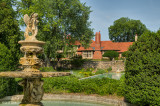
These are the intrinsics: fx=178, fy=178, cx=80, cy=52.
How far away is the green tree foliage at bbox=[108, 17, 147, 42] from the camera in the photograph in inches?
2147

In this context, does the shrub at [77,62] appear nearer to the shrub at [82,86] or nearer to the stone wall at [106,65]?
the stone wall at [106,65]

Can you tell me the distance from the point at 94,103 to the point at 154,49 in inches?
157

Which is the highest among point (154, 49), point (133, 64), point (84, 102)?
point (154, 49)

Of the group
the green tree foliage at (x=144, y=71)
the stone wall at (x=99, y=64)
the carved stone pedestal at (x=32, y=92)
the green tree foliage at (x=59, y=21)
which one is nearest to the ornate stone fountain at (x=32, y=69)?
the carved stone pedestal at (x=32, y=92)

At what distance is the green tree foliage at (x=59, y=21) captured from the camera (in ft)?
87.6

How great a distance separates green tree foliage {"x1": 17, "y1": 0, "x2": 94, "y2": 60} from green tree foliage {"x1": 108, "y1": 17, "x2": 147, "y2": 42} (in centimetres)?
2709

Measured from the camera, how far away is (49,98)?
30.3ft

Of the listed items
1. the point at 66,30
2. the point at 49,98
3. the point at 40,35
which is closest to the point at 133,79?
the point at 49,98

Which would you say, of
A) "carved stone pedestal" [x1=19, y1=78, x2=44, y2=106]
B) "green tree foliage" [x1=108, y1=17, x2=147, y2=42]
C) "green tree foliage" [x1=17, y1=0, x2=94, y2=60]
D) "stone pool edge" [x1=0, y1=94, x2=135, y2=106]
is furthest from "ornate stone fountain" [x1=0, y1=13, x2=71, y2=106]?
"green tree foliage" [x1=108, y1=17, x2=147, y2=42]

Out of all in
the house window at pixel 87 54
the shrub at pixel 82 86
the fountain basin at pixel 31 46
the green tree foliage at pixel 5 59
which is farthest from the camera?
the house window at pixel 87 54

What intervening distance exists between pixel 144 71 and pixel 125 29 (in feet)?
168

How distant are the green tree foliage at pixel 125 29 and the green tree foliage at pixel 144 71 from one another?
162 feet

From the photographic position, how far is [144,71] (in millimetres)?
6172

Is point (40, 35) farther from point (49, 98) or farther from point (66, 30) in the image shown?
point (49, 98)
